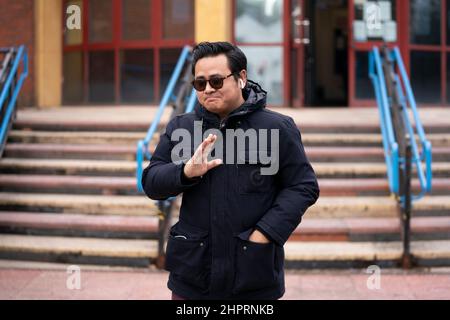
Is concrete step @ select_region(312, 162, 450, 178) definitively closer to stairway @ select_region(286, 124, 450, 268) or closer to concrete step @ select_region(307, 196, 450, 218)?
stairway @ select_region(286, 124, 450, 268)

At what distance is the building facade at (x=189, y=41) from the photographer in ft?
37.6

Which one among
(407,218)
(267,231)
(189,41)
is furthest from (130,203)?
(189,41)

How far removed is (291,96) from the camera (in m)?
11.4

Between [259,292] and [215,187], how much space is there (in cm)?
49

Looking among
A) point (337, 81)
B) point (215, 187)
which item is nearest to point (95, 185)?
point (215, 187)

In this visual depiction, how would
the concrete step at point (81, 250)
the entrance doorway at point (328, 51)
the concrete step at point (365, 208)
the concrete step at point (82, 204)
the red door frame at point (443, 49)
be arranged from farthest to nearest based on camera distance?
1. the entrance doorway at point (328, 51)
2. the red door frame at point (443, 49)
3. the concrete step at point (82, 204)
4. the concrete step at point (365, 208)
5. the concrete step at point (81, 250)

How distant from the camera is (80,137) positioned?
332 inches

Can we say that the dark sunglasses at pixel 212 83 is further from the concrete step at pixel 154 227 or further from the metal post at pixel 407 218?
the concrete step at pixel 154 227

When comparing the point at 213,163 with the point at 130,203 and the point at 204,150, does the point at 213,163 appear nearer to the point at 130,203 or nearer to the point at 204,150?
the point at 204,150

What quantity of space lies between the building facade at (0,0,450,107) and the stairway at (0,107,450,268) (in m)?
3.27

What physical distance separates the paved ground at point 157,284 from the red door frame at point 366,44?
5788mm

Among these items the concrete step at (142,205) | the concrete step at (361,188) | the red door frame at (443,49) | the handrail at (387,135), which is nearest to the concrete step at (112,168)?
the concrete step at (361,188)

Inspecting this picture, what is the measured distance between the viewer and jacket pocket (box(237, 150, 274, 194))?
9.48ft
